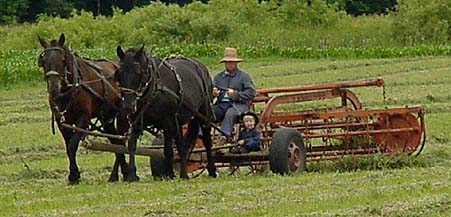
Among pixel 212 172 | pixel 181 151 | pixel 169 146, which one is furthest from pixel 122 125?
pixel 212 172

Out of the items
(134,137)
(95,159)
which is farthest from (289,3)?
(134,137)

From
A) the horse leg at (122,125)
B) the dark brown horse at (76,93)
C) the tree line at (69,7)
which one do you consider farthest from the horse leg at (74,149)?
the tree line at (69,7)

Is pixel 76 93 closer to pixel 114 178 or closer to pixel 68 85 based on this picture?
pixel 68 85

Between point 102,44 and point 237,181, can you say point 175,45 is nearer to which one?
point 102,44

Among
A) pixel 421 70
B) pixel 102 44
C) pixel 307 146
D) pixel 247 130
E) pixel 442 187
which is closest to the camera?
pixel 442 187

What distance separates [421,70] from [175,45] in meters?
13.4

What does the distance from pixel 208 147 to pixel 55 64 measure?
110 inches

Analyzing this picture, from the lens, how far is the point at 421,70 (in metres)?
34.2

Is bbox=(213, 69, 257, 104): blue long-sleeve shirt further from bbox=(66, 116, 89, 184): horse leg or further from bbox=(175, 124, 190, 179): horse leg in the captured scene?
bbox=(66, 116, 89, 184): horse leg

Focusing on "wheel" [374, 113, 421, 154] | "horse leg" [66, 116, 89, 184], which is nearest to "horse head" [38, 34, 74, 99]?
"horse leg" [66, 116, 89, 184]

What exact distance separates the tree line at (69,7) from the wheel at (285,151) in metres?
61.0

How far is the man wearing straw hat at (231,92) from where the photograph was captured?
15156 mm

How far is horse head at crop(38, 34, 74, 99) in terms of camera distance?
13219 millimetres

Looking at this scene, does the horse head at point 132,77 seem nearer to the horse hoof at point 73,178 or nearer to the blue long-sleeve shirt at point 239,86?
the horse hoof at point 73,178
